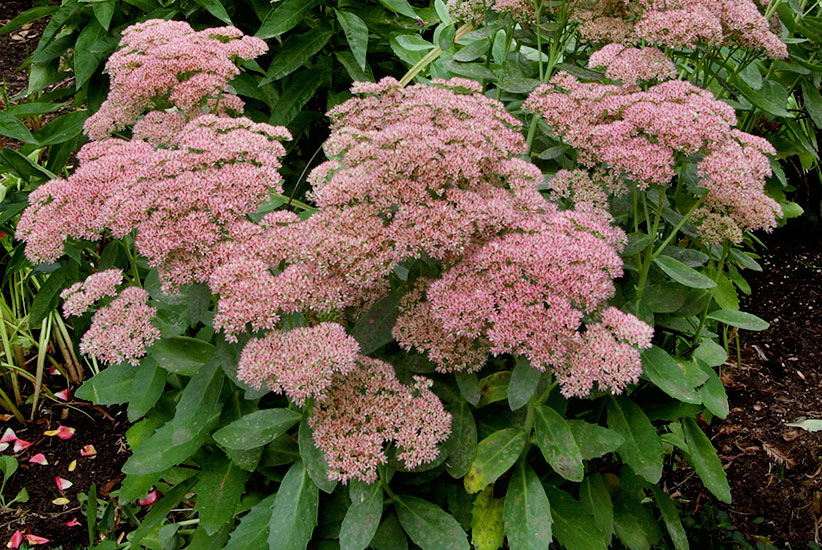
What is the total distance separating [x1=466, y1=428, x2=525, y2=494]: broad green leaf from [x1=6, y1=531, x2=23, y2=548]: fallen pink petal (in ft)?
5.60

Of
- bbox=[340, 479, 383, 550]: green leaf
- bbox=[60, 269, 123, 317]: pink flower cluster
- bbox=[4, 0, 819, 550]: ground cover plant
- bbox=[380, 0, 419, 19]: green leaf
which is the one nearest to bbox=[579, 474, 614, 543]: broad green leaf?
bbox=[4, 0, 819, 550]: ground cover plant

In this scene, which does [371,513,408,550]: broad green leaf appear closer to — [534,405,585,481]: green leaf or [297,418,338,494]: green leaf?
[297,418,338,494]: green leaf

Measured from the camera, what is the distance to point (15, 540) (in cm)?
247

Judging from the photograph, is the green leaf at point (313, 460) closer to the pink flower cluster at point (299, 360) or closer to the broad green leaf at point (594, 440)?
the pink flower cluster at point (299, 360)

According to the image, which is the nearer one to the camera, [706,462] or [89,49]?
[706,462]

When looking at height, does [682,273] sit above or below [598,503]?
above

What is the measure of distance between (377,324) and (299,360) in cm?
25

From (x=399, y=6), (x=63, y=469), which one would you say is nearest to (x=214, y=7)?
(x=399, y=6)

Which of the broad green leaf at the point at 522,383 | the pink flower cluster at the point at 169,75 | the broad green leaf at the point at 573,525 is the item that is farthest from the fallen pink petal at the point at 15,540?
the broad green leaf at the point at 522,383

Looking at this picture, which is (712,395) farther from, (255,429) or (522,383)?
(255,429)

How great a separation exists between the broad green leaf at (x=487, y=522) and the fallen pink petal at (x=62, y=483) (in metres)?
1.79

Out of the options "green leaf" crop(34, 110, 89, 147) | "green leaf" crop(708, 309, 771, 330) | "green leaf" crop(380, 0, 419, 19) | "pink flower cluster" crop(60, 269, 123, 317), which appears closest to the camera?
"pink flower cluster" crop(60, 269, 123, 317)

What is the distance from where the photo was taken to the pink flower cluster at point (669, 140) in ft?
5.21

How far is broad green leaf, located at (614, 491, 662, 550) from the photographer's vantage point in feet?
5.99
